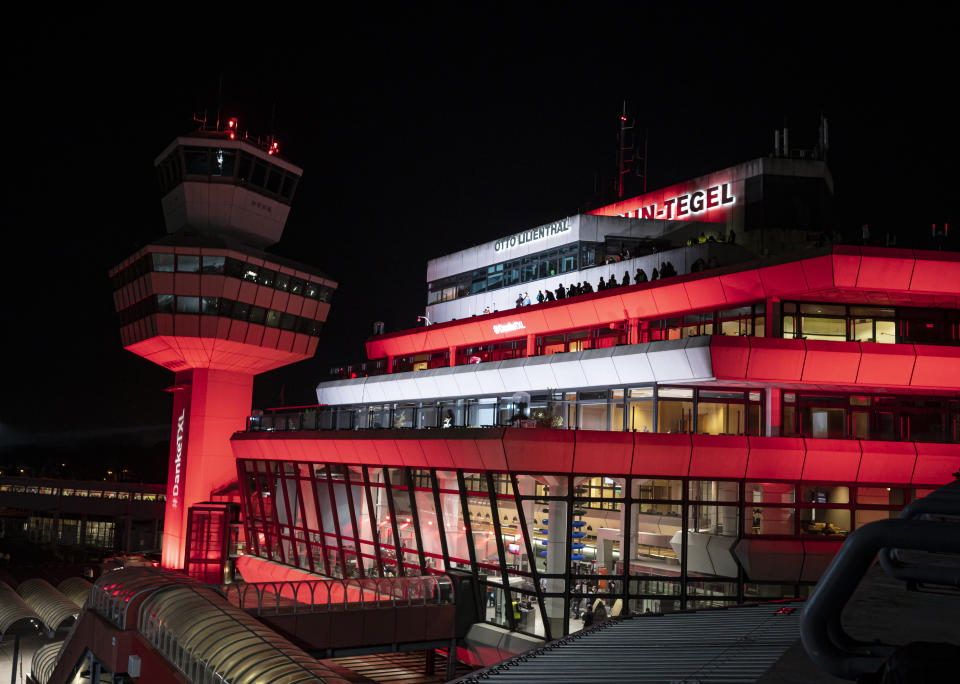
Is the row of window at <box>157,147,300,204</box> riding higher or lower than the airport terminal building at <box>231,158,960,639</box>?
higher

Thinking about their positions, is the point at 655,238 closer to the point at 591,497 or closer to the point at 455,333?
the point at 455,333

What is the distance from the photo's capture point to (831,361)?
25.9 metres

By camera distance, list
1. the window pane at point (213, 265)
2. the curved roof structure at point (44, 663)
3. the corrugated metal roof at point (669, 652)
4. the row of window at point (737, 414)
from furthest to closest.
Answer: the window pane at point (213, 265)
the curved roof structure at point (44, 663)
the row of window at point (737, 414)
the corrugated metal roof at point (669, 652)

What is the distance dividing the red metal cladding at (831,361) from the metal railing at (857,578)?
24540mm

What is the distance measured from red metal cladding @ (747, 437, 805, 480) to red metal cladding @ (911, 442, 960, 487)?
359 centimetres

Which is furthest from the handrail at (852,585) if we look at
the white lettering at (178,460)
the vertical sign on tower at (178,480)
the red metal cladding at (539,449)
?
the white lettering at (178,460)

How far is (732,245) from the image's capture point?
121 ft

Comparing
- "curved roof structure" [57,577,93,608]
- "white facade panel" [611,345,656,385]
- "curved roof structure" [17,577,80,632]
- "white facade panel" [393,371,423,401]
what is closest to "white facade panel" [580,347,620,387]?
"white facade panel" [611,345,656,385]

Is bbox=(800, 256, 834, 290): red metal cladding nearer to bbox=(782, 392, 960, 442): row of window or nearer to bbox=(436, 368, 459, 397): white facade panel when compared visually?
bbox=(782, 392, 960, 442): row of window

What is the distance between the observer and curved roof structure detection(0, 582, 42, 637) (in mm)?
40562

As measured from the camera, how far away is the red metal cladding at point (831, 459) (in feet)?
83.4

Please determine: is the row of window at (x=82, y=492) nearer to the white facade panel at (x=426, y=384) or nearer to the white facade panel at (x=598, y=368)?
the white facade panel at (x=426, y=384)

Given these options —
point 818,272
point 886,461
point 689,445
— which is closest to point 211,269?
point 689,445

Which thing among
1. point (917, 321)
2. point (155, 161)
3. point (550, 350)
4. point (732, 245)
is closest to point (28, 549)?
point (155, 161)
